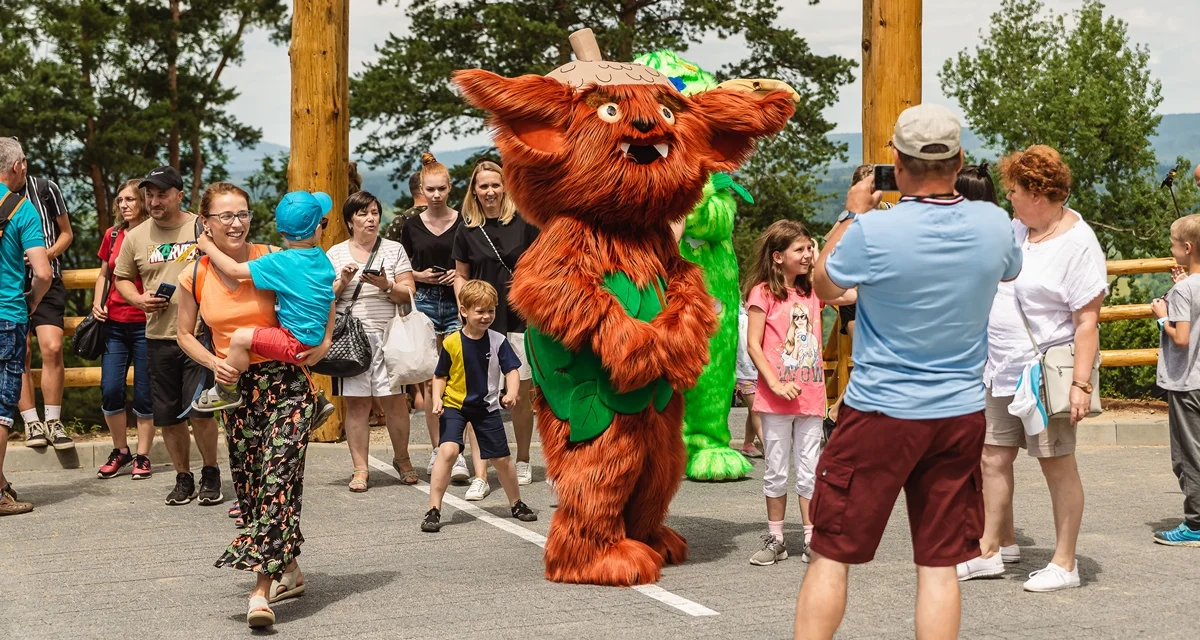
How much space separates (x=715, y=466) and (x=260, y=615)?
3.94 metres

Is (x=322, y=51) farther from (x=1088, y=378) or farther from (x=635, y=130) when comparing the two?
(x=1088, y=378)

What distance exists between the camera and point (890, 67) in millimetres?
9664

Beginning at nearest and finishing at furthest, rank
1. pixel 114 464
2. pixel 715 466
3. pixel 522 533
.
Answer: pixel 522 533, pixel 715 466, pixel 114 464

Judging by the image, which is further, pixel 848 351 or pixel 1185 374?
pixel 848 351

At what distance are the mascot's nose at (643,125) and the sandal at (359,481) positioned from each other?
11.0 feet

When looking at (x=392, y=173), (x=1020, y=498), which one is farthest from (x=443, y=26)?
(x=1020, y=498)

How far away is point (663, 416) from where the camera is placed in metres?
6.04

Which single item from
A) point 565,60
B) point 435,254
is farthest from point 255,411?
point 565,60

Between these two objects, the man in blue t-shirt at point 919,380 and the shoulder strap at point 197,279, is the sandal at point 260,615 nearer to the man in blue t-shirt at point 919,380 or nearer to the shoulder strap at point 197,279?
the shoulder strap at point 197,279

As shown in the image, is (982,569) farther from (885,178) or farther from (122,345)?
(122,345)

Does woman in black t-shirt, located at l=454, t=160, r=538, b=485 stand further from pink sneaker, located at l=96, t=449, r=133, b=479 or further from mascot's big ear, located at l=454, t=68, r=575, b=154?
pink sneaker, located at l=96, t=449, r=133, b=479

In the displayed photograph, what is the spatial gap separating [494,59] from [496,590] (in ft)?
61.3

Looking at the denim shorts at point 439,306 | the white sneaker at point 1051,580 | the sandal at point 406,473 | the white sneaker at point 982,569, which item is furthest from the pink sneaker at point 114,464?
the white sneaker at point 1051,580

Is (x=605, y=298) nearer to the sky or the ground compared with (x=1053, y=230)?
nearer to the ground
